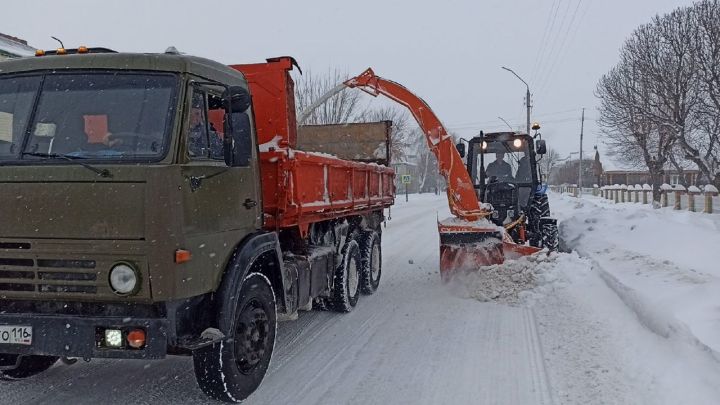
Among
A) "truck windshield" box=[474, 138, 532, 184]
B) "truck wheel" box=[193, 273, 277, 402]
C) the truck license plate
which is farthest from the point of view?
"truck windshield" box=[474, 138, 532, 184]

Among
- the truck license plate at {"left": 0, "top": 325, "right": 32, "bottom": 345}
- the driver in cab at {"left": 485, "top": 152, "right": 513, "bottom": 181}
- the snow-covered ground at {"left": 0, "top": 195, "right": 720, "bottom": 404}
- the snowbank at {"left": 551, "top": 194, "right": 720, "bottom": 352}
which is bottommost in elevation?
the snow-covered ground at {"left": 0, "top": 195, "right": 720, "bottom": 404}

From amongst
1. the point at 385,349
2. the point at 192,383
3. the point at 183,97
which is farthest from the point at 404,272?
the point at 183,97

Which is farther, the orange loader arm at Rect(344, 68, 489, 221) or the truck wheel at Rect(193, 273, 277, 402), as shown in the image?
the orange loader arm at Rect(344, 68, 489, 221)

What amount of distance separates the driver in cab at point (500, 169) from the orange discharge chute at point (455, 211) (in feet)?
8.24

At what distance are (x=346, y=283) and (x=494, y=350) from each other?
7.69 feet

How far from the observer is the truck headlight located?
11.8ft

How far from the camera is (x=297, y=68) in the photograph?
20.0 ft

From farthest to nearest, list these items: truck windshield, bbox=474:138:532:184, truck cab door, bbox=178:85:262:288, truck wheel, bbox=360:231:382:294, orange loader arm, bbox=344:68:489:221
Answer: truck windshield, bbox=474:138:532:184 < orange loader arm, bbox=344:68:489:221 < truck wheel, bbox=360:231:382:294 < truck cab door, bbox=178:85:262:288

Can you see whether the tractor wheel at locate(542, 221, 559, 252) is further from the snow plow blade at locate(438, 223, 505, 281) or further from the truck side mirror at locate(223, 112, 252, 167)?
the truck side mirror at locate(223, 112, 252, 167)

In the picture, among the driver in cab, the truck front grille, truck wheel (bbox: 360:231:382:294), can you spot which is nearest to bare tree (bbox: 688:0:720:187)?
the driver in cab

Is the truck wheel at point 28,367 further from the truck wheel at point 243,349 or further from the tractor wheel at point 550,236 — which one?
the tractor wheel at point 550,236

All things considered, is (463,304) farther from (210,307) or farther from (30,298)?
(30,298)

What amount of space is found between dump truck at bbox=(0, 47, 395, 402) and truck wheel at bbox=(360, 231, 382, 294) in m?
3.70

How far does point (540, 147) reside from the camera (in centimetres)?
1095
